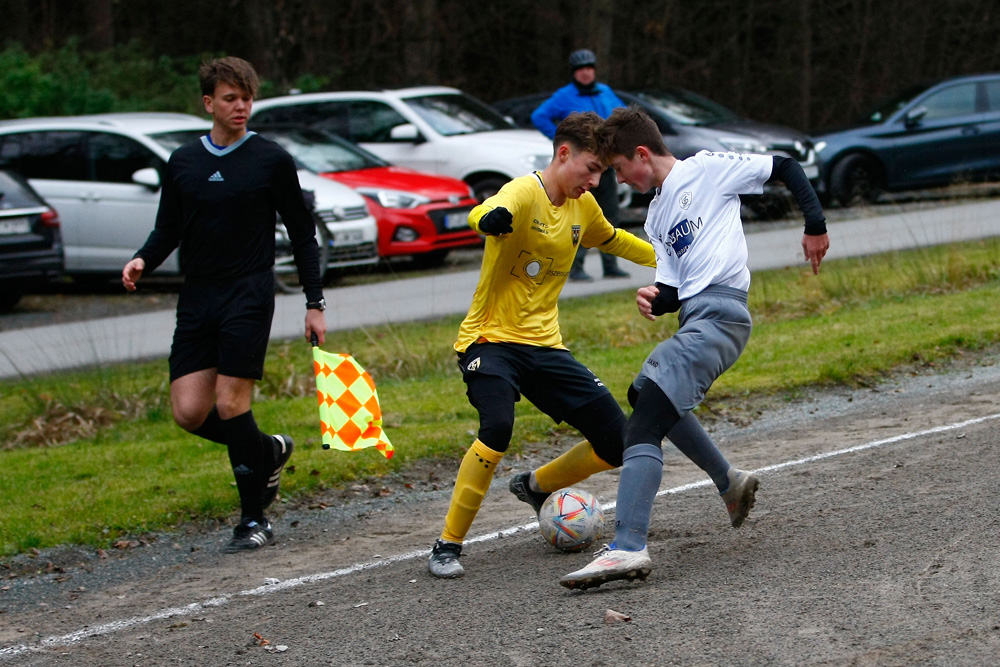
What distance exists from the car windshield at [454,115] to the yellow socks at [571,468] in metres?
12.6

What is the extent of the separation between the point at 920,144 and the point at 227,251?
51.4 ft

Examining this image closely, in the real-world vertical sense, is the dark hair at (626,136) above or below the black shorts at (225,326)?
above

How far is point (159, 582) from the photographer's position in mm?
6086

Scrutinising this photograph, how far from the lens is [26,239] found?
1466cm

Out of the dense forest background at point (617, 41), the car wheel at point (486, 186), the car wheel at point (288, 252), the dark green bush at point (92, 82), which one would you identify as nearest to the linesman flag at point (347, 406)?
the car wheel at point (288, 252)

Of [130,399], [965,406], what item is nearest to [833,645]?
[965,406]

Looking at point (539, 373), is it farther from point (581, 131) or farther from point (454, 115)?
point (454, 115)

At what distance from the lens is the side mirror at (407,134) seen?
1816 centimetres

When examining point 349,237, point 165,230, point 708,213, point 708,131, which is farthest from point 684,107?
point 708,213

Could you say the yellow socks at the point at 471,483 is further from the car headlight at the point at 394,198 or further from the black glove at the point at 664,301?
the car headlight at the point at 394,198

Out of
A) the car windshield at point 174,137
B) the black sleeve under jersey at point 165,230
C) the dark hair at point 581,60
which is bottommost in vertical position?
the car windshield at point 174,137

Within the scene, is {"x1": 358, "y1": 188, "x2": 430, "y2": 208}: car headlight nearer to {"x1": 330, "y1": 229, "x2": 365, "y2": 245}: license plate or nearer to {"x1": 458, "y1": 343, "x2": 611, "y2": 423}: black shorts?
{"x1": 330, "y1": 229, "x2": 365, "y2": 245}: license plate

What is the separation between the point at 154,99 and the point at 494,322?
768 inches

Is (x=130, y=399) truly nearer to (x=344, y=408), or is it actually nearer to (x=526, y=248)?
(x=344, y=408)
